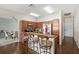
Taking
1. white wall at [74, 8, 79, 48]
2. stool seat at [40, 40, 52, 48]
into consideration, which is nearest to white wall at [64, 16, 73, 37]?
white wall at [74, 8, 79, 48]

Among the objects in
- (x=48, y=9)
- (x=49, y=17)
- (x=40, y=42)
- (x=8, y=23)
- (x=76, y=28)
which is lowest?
(x=40, y=42)

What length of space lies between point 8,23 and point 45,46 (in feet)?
2.60

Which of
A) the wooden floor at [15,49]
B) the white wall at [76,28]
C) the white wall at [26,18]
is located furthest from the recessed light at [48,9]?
the wooden floor at [15,49]

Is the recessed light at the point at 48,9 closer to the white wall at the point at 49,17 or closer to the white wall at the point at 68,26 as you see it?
the white wall at the point at 49,17

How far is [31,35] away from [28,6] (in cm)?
53

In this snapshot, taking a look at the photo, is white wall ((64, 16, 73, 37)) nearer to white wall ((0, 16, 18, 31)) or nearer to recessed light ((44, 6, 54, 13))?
recessed light ((44, 6, 54, 13))

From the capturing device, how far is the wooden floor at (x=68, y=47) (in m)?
1.73

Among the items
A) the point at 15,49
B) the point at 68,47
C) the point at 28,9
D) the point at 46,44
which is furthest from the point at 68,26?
the point at 15,49

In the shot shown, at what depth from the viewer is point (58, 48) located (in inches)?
68.2

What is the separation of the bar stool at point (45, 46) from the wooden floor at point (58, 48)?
161 mm

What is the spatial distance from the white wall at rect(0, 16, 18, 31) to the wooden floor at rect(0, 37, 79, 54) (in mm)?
308

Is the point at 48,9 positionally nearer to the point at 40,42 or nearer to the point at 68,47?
the point at 40,42

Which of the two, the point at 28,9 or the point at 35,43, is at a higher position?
the point at 28,9
